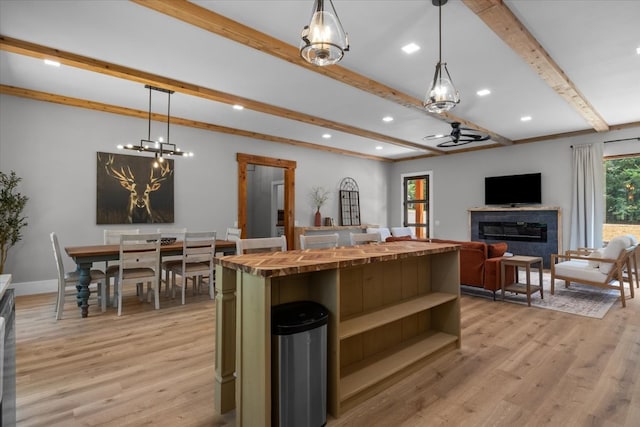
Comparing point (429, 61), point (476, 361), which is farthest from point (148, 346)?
point (429, 61)

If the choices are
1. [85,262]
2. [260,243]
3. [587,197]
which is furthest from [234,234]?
[587,197]

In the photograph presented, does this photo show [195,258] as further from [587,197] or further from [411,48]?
[587,197]

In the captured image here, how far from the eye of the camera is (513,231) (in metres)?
7.41

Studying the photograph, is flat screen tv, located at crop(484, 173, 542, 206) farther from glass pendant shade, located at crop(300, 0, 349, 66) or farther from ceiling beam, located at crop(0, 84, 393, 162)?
glass pendant shade, located at crop(300, 0, 349, 66)

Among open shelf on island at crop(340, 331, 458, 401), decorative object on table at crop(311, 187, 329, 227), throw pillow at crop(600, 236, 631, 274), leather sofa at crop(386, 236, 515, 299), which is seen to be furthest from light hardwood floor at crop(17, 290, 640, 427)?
decorative object on table at crop(311, 187, 329, 227)

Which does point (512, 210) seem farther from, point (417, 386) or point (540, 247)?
point (417, 386)

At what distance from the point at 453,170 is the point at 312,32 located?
7.59 metres

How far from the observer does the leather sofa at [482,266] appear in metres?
4.52

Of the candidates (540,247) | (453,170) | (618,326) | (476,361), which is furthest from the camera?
(453,170)

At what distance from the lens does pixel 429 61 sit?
3580mm

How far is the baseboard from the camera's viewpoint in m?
4.55

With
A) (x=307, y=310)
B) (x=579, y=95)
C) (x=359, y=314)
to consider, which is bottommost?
(x=359, y=314)

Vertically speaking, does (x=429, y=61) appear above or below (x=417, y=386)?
above

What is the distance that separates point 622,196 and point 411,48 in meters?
6.05
